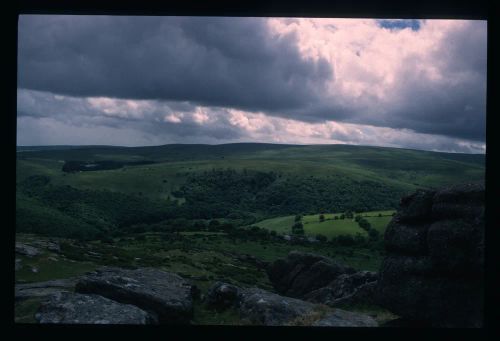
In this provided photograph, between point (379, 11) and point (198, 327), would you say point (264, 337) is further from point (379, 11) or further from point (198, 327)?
point (379, 11)

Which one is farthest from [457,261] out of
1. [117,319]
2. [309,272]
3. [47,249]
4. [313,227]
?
[313,227]

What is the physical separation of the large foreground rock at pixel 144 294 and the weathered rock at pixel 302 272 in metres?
21.4

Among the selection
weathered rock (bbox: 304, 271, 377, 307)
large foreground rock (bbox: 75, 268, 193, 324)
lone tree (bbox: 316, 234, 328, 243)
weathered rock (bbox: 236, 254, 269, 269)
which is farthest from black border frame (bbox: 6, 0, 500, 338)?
lone tree (bbox: 316, 234, 328, 243)

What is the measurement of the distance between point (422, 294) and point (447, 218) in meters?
2.71

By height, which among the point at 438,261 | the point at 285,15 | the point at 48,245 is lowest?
the point at 48,245

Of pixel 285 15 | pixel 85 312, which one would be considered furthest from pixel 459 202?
pixel 85 312

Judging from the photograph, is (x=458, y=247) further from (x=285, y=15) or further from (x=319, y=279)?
(x=319, y=279)

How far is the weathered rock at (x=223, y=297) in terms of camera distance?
1738 centimetres

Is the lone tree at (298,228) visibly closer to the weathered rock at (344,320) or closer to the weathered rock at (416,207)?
the weathered rock at (416,207)

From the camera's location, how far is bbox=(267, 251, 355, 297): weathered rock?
35.4 metres

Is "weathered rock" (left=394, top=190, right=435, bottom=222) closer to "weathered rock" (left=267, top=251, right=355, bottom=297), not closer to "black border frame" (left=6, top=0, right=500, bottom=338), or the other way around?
"black border frame" (left=6, top=0, right=500, bottom=338)

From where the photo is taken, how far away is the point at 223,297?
57.9 feet

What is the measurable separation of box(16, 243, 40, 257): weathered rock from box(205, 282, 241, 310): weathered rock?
1079 cm

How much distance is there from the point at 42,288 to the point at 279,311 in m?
9.29
